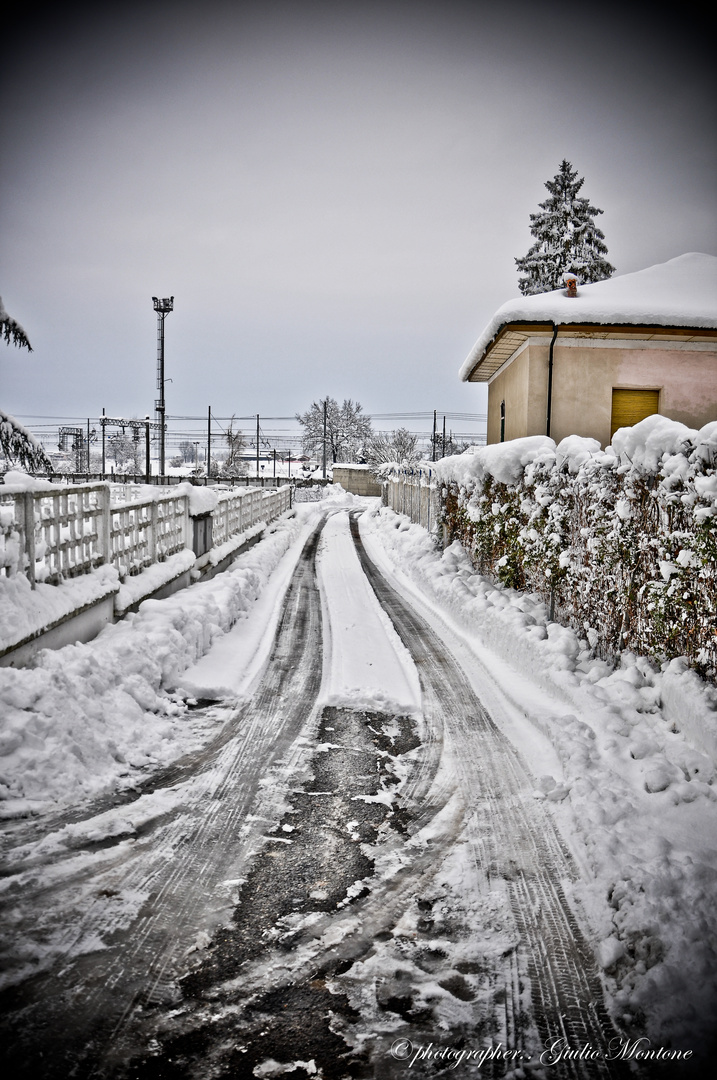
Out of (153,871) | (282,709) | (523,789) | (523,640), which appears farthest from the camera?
(523,640)

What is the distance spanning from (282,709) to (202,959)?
3057 mm

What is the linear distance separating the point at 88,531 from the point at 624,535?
5883 millimetres

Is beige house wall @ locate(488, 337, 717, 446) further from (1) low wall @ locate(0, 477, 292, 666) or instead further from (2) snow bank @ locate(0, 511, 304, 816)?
(2) snow bank @ locate(0, 511, 304, 816)

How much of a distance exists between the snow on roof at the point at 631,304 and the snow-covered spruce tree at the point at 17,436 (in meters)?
11.6

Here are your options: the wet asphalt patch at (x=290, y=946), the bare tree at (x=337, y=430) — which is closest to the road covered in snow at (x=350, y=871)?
the wet asphalt patch at (x=290, y=946)

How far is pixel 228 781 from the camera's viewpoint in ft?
13.5

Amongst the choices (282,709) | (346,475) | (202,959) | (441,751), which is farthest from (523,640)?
(346,475)

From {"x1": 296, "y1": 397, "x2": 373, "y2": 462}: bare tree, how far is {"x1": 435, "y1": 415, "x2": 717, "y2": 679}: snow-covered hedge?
84224 millimetres

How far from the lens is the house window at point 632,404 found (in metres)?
15.2

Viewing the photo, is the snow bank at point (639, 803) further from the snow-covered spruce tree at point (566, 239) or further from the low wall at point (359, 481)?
the low wall at point (359, 481)

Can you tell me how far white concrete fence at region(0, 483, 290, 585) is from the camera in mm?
5238

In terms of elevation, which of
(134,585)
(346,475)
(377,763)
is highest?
(346,475)

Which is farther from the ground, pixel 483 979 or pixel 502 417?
pixel 502 417

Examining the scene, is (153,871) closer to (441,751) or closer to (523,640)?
(441,751)
